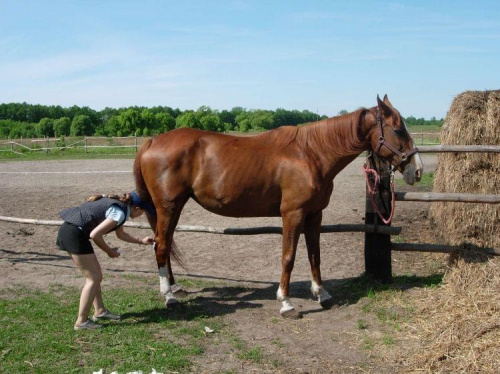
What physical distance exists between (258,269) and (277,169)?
2.21 m

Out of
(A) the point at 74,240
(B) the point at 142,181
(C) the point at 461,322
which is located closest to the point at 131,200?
(A) the point at 74,240

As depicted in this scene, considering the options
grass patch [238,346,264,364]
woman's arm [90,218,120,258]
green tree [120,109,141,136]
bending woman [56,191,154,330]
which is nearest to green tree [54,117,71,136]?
green tree [120,109,141,136]

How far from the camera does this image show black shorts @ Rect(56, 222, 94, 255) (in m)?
4.34

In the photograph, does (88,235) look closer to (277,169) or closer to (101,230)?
(101,230)

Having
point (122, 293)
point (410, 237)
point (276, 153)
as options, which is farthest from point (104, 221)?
point (410, 237)

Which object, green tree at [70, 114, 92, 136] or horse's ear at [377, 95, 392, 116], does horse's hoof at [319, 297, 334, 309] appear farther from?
green tree at [70, 114, 92, 136]

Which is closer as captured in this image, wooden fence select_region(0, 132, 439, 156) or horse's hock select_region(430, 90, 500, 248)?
horse's hock select_region(430, 90, 500, 248)

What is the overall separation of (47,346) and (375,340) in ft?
9.58

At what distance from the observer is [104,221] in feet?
14.2

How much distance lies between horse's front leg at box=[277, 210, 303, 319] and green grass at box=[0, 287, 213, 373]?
736mm

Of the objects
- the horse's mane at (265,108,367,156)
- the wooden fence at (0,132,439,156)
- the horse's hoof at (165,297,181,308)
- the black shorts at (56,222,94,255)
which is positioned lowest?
the horse's hoof at (165,297,181,308)

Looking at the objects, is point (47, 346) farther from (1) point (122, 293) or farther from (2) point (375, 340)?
(2) point (375, 340)

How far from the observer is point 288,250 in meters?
4.96

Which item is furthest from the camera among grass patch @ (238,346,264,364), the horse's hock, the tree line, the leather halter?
the tree line
